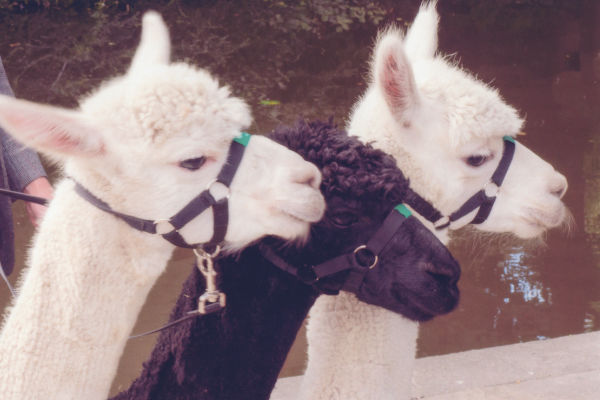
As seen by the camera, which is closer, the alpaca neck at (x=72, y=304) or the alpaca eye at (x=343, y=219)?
the alpaca neck at (x=72, y=304)

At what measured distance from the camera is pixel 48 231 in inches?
68.2

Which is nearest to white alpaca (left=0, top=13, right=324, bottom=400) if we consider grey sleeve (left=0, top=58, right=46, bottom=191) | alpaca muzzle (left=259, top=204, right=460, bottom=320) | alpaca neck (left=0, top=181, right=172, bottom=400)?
alpaca neck (left=0, top=181, right=172, bottom=400)

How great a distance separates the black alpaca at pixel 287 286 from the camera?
190cm

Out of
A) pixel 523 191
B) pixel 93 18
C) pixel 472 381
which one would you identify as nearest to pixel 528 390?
pixel 472 381

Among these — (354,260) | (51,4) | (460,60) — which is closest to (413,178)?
(354,260)

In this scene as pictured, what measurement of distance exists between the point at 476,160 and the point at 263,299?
901 mm

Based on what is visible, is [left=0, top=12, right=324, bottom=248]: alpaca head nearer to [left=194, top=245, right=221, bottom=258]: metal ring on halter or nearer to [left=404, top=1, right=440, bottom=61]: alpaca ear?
[left=194, top=245, right=221, bottom=258]: metal ring on halter

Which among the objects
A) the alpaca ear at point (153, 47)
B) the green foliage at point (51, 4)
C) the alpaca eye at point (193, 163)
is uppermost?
the alpaca ear at point (153, 47)

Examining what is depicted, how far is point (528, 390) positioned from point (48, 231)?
2713mm

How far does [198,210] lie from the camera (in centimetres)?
175

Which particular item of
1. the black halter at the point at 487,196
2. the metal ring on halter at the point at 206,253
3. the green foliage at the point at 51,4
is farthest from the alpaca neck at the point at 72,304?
the green foliage at the point at 51,4

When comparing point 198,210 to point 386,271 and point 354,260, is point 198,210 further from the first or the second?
point 386,271

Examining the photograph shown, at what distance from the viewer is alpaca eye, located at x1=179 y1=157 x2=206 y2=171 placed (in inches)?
67.4

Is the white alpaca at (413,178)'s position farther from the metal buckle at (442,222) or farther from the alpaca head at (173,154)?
the alpaca head at (173,154)
